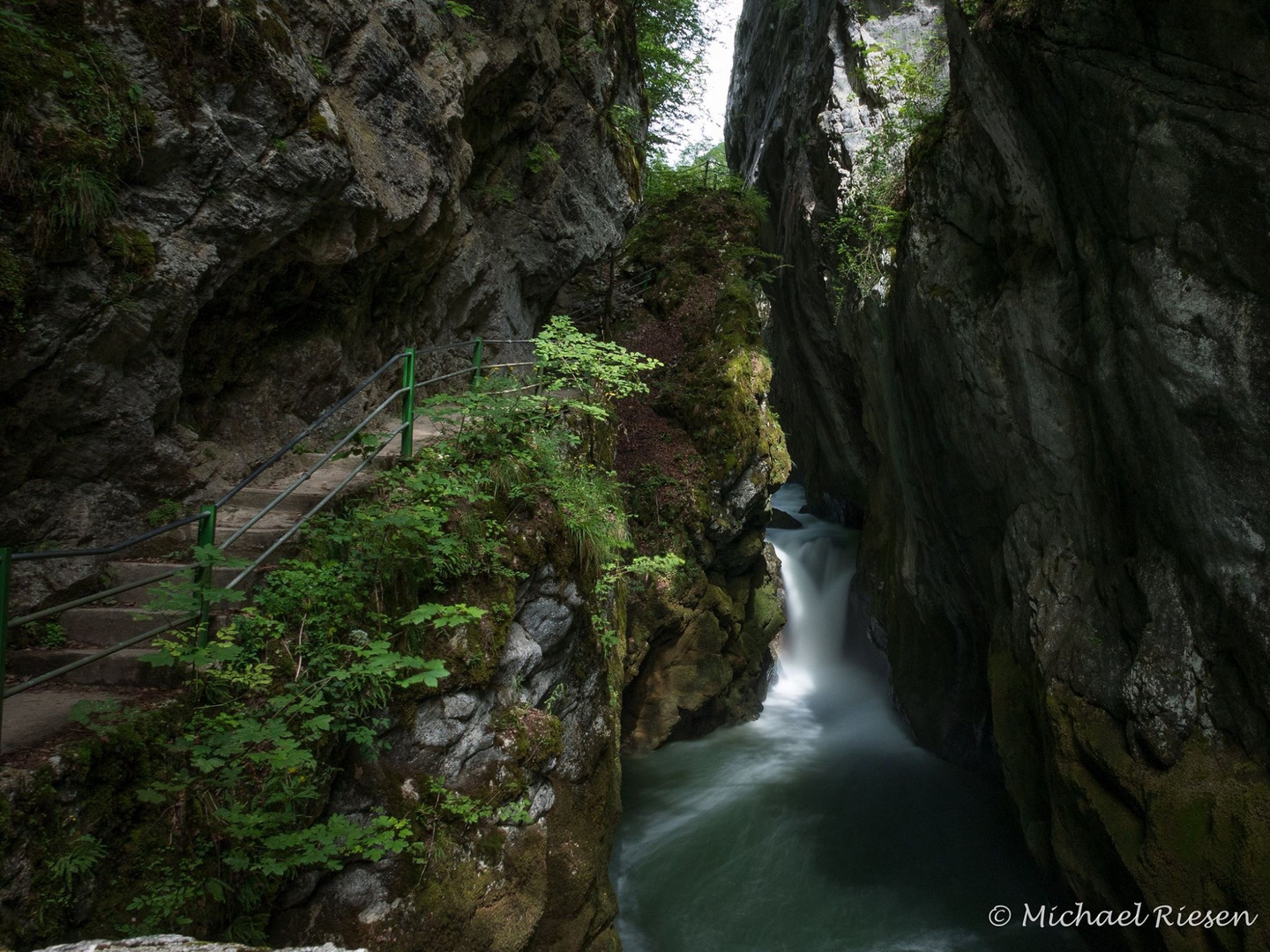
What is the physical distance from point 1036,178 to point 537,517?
17.8 feet

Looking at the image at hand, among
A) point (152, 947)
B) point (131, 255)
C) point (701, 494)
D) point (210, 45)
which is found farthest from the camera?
point (701, 494)

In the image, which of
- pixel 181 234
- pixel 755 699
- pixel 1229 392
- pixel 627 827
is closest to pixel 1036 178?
pixel 1229 392

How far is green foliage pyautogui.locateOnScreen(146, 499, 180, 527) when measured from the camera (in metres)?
4.75

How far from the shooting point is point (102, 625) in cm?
386

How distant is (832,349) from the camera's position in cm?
1432

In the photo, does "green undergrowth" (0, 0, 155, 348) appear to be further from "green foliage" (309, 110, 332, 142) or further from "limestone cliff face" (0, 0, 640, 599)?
"green foliage" (309, 110, 332, 142)

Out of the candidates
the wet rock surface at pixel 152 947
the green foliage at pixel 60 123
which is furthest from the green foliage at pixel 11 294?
the wet rock surface at pixel 152 947

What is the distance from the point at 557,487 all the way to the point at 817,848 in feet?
20.5

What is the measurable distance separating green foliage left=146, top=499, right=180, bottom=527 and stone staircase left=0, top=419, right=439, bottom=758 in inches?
4.4

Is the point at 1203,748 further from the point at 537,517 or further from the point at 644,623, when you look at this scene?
the point at 644,623

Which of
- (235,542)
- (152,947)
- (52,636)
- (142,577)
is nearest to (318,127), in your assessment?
(235,542)

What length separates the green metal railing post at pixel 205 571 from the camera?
3.50 metres

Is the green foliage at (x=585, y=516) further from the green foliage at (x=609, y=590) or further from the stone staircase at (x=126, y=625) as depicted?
the stone staircase at (x=126, y=625)

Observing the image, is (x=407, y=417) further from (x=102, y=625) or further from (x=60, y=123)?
(x=60, y=123)
